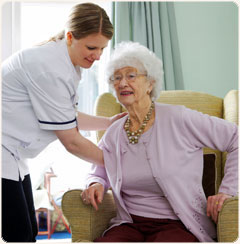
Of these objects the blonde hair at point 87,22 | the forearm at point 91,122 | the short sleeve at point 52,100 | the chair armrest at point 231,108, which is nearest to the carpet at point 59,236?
the forearm at point 91,122

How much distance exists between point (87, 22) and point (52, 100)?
34cm

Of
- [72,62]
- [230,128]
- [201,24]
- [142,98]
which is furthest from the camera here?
[201,24]

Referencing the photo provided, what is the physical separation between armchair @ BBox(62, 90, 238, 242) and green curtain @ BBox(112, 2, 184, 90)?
89 cm

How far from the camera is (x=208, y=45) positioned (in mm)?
3342

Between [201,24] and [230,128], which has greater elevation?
[201,24]

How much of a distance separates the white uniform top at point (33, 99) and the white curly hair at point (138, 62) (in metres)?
0.38

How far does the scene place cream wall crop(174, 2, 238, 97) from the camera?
10.9 feet

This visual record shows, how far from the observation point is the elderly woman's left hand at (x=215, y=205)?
1496mm

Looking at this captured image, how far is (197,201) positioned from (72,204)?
0.59 m

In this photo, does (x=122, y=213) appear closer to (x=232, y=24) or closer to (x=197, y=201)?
(x=197, y=201)

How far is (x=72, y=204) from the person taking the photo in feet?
5.44

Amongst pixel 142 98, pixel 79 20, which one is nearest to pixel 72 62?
pixel 79 20

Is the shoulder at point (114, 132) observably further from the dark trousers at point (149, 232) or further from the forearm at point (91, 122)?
the dark trousers at point (149, 232)

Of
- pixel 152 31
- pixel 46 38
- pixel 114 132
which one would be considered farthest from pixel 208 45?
pixel 114 132
